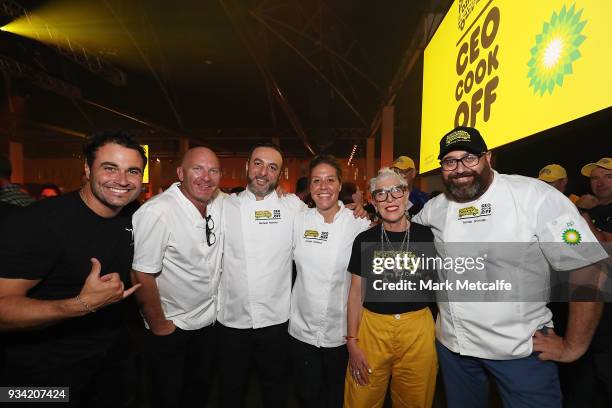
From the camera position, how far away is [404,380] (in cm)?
189

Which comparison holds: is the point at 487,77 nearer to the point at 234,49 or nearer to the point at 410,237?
the point at 410,237

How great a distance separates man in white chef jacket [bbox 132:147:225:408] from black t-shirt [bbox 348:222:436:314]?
1.03 m

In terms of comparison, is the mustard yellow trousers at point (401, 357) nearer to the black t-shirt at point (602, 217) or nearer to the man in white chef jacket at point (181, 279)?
the man in white chef jacket at point (181, 279)

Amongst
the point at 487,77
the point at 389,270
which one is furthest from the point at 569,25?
the point at 389,270

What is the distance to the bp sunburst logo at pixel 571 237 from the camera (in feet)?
4.84

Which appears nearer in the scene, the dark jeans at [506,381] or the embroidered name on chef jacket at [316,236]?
the dark jeans at [506,381]

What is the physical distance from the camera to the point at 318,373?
7.07 feet

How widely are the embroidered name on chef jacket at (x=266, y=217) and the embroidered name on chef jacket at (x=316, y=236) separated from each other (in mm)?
264

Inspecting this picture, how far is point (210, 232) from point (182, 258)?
25 cm

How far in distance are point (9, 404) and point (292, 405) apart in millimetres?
2009

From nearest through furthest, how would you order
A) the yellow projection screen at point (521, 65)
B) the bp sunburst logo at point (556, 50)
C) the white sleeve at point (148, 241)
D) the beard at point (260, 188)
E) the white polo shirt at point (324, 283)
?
the yellow projection screen at point (521, 65), the bp sunburst logo at point (556, 50), the white sleeve at point (148, 241), the white polo shirt at point (324, 283), the beard at point (260, 188)

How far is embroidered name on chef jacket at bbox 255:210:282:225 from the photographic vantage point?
7.49 ft

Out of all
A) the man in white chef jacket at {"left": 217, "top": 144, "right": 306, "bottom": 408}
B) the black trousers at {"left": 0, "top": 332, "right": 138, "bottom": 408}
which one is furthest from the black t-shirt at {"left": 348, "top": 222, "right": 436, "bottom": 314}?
the black trousers at {"left": 0, "top": 332, "right": 138, "bottom": 408}
